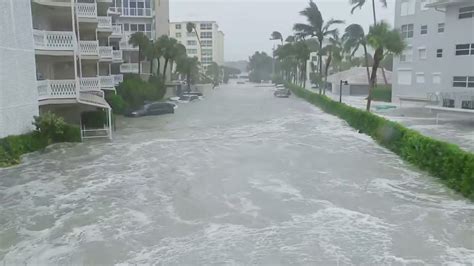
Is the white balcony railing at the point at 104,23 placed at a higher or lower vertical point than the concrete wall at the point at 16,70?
higher

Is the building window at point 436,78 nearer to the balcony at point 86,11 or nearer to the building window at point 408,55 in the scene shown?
the building window at point 408,55

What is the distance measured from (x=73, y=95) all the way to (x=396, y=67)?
35223 millimetres

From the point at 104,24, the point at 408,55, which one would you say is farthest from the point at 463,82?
the point at 104,24

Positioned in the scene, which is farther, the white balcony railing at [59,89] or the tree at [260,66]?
the tree at [260,66]

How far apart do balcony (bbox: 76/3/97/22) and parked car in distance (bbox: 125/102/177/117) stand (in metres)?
10.7

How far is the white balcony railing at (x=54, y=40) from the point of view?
21.0 meters

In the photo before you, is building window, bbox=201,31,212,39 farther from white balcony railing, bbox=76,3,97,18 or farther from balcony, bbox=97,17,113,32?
white balcony railing, bbox=76,3,97,18

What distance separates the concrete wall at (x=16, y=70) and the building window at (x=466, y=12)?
32018 millimetres

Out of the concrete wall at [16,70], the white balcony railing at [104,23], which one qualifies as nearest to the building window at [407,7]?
the white balcony railing at [104,23]

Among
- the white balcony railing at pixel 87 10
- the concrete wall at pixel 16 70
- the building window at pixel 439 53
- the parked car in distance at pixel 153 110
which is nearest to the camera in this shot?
the concrete wall at pixel 16 70

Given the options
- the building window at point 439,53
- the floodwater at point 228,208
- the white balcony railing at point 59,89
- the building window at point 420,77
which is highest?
the building window at point 439,53

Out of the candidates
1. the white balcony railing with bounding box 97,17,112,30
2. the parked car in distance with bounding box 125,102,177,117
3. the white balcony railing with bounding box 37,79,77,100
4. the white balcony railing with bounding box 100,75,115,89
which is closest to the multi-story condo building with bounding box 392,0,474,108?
the parked car in distance with bounding box 125,102,177,117

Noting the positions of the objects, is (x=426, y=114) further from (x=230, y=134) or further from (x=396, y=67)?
(x=230, y=134)

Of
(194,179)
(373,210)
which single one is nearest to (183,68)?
(194,179)
